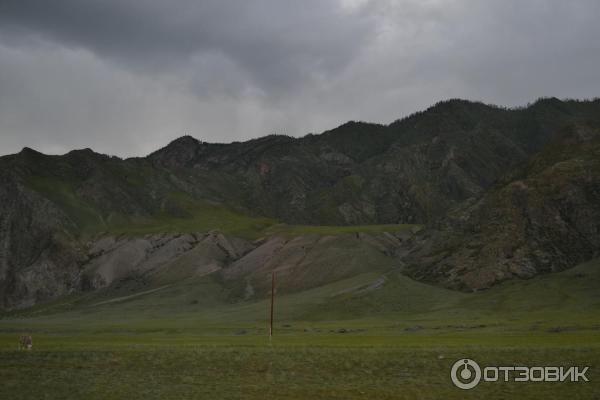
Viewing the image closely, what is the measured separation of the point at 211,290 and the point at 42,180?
309 ft

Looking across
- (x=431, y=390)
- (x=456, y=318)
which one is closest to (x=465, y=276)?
(x=456, y=318)

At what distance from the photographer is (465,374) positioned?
1146 inches

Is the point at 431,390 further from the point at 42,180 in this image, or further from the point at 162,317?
the point at 42,180

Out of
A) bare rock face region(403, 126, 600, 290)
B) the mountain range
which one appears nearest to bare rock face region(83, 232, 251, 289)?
the mountain range

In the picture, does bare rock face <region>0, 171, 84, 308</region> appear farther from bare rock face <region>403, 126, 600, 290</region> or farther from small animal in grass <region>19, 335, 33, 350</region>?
small animal in grass <region>19, 335, 33, 350</region>

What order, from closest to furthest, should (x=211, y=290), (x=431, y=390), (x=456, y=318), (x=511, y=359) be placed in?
(x=431, y=390) → (x=511, y=359) → (x=456, y=318) → (x=211, y=290)

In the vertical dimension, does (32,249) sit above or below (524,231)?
above

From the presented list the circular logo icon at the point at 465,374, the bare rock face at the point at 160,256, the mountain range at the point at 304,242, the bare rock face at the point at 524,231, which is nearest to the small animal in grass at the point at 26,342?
the circular logo icon at the point at 465,374

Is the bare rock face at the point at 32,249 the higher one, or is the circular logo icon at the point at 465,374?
the bare rock face at the point at 32,249

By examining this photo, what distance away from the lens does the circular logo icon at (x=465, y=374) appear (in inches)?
1083

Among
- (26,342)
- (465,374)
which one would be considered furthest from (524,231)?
(26,342)

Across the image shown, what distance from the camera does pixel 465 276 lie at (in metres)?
117

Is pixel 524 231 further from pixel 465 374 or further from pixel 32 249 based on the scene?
pixel 32 249

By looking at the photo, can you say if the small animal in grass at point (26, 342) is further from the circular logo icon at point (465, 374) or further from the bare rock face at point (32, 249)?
the bare rock face at point (32, 249)
